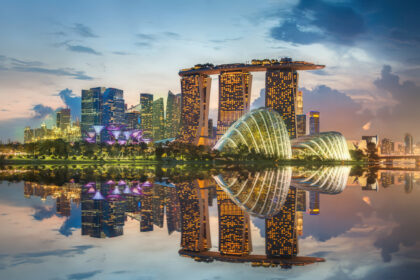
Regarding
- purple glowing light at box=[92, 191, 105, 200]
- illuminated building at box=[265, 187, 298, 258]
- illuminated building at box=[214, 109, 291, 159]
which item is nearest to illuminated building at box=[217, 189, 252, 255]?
illuminated building at box=[265, 187, 298, 258]

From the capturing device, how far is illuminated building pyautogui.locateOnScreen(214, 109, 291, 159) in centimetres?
10050

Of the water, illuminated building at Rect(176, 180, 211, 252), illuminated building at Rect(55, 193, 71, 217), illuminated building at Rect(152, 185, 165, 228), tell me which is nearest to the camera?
the water

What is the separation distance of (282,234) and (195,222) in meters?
3.77

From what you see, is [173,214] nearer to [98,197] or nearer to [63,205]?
[63,205]

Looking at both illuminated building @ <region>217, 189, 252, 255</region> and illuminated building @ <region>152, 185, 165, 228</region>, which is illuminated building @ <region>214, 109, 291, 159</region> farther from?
illuminated building @ <region>217, 189, 252, 255</region>

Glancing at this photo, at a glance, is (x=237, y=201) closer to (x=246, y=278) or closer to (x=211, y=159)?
(x=246, y=278)

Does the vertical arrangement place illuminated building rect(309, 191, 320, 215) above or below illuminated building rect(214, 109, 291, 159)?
below

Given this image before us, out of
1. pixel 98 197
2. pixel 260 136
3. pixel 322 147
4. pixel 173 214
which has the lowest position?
pixel 173 214

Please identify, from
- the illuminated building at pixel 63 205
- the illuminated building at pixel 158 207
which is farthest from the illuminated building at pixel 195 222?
the illuminated building at pixel 63 205

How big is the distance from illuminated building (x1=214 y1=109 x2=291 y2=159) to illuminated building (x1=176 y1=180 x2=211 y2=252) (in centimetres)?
7724

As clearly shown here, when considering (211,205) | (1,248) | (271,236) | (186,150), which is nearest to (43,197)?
(211,205)

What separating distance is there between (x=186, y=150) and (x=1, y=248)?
356 ft

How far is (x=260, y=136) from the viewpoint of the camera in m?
101

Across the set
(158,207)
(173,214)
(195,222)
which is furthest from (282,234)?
(158,207)
